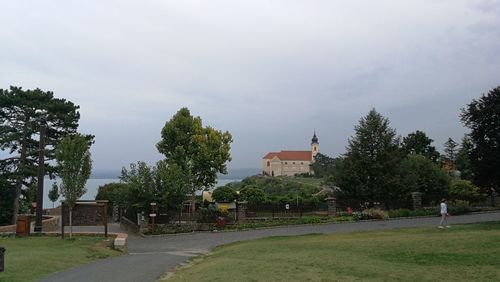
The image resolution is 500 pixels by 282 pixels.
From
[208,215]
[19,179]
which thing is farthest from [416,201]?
[19,179]

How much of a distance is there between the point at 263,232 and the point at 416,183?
17512 millimetres

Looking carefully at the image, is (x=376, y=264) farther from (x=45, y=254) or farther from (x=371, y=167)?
(x=371, y=167)

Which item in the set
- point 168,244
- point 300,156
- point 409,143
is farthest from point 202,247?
point 300,156

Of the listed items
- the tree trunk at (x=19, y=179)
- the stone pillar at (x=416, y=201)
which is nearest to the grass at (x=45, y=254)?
the tree trunk at (x=19, y=179)

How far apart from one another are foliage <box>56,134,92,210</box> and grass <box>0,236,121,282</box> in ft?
7.72

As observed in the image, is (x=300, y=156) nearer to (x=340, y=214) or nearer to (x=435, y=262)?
(x=340, y=214)

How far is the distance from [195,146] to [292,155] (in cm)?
13878

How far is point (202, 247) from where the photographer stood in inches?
933

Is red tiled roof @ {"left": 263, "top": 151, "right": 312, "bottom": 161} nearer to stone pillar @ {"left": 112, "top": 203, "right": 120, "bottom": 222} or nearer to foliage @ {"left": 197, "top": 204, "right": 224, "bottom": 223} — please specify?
stone pillar @ {"left": 112, "top": 203, "right": 120, "bottom": 222}

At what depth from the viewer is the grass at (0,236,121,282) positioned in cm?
1374

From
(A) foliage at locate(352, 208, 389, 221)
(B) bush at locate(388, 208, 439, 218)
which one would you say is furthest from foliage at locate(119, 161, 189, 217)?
(B) bush at locate(388, 208, 439, 218)

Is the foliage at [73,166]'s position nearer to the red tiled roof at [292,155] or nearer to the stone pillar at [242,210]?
the stone pillar at [242,210]

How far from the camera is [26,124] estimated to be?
41062 millimetres

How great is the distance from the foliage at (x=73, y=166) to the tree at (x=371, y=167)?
853 inches
